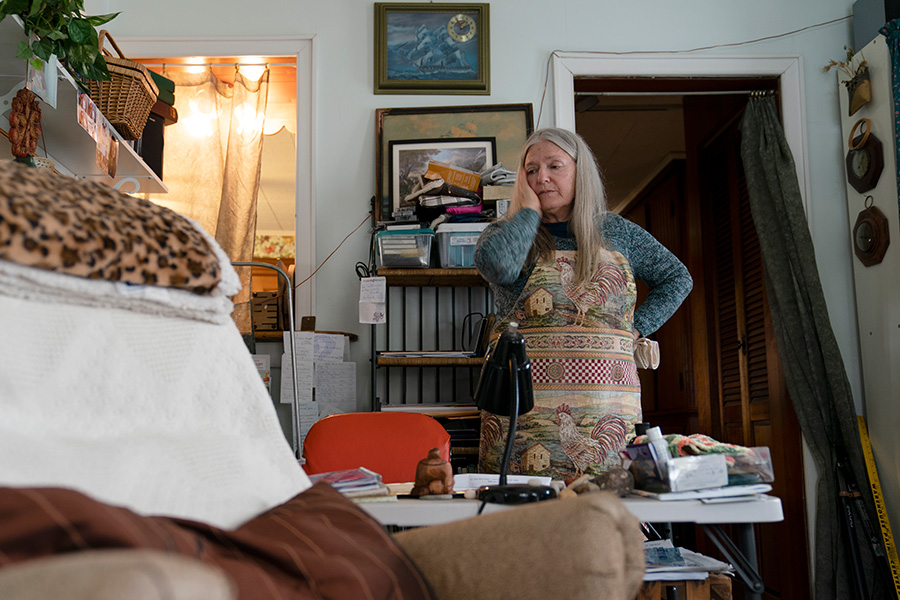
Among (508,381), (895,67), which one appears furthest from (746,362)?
(508,381)

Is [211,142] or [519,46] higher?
[519,46]

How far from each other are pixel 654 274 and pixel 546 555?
1.65 m

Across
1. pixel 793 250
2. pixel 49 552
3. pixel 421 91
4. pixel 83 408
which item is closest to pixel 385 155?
pixel 421 91

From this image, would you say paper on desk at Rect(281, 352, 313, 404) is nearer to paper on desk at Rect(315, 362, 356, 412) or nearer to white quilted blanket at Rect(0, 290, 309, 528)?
paper on desk at Rect(315, 362, 356, 412)

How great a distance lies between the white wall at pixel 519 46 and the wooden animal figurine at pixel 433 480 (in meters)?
2.11

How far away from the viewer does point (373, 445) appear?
2.26 meters

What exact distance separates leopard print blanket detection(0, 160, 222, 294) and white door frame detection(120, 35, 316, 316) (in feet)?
7.70

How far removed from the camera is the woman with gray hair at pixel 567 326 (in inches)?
80.0

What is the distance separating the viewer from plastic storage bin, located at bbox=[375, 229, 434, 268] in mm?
3129

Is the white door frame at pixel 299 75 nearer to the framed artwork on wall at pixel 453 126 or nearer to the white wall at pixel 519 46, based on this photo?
the white wall at pixel 519 46

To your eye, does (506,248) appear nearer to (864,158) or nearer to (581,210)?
(581,210)

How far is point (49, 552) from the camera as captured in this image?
571mm

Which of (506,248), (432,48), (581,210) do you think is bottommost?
(506,248)

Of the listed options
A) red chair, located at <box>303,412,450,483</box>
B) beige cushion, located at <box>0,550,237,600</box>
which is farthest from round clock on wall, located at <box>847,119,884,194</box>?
beige cushion, located at <box>0,550,237,600</box>
